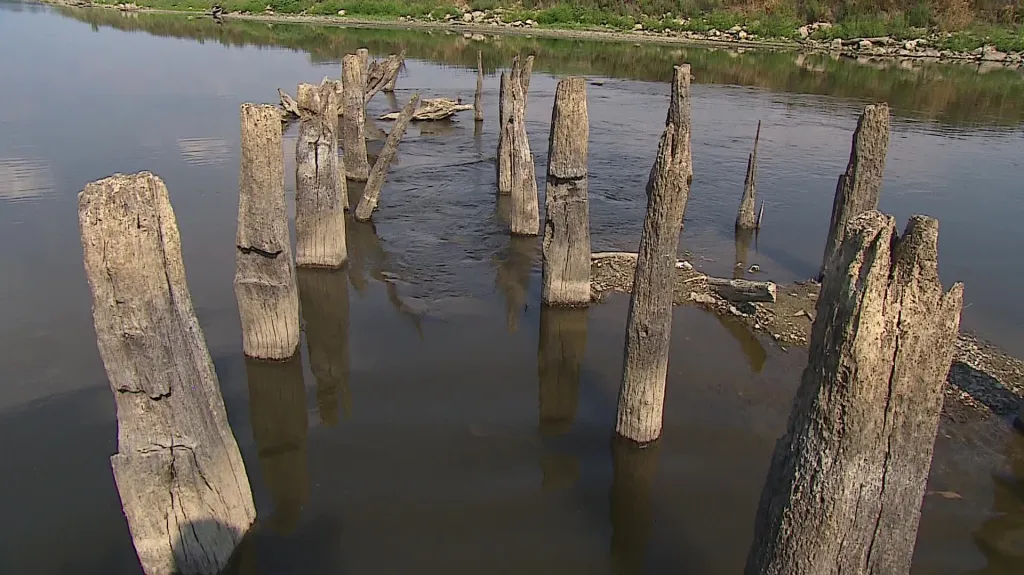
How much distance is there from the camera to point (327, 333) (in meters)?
9.07

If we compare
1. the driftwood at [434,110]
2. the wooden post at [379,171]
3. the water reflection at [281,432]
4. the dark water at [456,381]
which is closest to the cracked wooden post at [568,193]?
the dark water at [456,381]

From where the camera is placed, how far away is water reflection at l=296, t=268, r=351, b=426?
7688mm

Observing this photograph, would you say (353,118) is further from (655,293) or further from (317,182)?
(655,293)

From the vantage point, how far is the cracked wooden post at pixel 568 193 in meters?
8.66

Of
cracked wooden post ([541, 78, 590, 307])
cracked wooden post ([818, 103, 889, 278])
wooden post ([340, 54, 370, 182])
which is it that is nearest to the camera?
cracked wooden post ([541, 78, 590, 307])

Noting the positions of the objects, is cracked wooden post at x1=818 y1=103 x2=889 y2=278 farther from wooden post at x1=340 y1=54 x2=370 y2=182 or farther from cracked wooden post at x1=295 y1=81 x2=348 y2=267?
wooden post at x1=340 y1=54 x2=370 y2=182

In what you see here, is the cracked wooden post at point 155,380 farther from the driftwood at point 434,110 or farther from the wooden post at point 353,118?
the driftwood at point 434,110

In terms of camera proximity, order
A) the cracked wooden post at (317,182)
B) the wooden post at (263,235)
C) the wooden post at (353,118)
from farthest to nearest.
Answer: the wooden post at (353,118)
the cracked wooden post at (317,182)
the wooden post at (263,235)

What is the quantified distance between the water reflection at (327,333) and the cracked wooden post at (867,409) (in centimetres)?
511

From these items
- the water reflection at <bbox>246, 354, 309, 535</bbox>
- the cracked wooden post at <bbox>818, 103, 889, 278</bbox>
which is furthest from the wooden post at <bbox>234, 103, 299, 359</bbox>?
the cracked wooden post at <bbox>818, 103, 889, 278</bbox>

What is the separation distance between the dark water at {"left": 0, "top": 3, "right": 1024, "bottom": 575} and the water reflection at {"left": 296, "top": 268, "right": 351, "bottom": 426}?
0.04m

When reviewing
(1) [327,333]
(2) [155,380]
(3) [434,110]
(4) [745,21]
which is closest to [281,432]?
(1) [327,333]

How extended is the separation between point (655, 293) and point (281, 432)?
13.2 feet

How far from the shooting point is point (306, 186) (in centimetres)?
952
